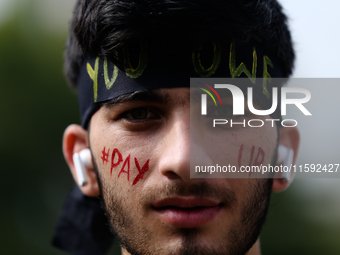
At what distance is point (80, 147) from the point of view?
271cm

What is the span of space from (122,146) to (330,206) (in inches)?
468

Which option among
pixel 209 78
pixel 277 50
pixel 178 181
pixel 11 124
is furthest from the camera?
pixel 11 124

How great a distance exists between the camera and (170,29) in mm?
1958

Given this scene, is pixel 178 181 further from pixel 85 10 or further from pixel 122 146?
pixel 85 10

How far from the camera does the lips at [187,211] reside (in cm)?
195

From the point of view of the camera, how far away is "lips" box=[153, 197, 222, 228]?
1950 millimetres

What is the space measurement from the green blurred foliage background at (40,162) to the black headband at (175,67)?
942 centimetres

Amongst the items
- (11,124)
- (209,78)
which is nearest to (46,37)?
(11,124)

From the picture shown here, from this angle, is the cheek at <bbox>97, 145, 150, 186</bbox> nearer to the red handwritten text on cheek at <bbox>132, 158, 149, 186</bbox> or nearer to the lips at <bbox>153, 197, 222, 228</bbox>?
the red handwritten text on cheek at <bbox>132, 158, 149, 186</bbox>

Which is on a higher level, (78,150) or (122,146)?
(122,146)

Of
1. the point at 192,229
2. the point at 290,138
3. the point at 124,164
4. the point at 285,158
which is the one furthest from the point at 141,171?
the point at 290,138

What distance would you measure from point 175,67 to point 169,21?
0.90 ft

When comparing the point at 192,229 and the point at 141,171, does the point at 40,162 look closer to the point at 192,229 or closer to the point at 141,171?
the point at 141,171

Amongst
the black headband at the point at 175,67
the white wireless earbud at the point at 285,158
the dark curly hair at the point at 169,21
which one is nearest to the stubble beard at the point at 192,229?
the white wireless earbud at the point at 285,158
